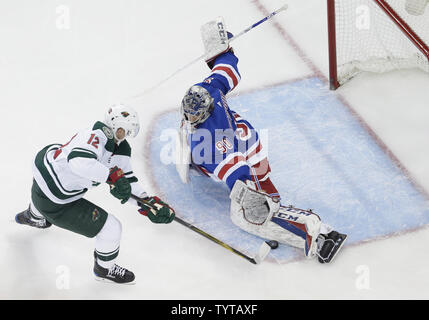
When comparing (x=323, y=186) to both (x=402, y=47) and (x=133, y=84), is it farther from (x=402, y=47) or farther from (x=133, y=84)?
(x=133, y=84)

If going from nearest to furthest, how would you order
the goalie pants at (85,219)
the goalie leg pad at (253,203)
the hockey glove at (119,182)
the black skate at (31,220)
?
the hockey glove at (119,182), the goalie pants at (85,219), the goalie leg pad at (253,203), the black skate at (31,220)

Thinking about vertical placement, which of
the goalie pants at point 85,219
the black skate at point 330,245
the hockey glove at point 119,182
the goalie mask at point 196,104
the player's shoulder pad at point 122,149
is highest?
the goalie mask at point 196,104

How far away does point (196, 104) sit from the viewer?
4.38 m

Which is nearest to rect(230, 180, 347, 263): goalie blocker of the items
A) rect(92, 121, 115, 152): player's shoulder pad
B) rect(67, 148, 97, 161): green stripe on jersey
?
rect(92, 121, 115, 152): player's shoulder pad

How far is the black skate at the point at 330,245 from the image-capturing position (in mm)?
4418

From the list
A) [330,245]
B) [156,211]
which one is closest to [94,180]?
[156,211]

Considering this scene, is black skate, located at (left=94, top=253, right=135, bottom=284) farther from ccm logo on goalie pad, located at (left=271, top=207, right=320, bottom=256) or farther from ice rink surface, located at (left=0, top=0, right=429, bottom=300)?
ccm logo on goalie pad, located at (left=271, top=207, right=320, bottom=256)

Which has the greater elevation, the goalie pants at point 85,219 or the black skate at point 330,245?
the goalie pants at point 85,219

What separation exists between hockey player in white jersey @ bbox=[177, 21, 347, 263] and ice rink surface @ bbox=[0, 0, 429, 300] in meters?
0.15

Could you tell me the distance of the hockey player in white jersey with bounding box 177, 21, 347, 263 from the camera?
4.35 meters

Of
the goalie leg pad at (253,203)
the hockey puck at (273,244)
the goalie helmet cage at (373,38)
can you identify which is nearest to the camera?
the goalie leg pad at (253,203)

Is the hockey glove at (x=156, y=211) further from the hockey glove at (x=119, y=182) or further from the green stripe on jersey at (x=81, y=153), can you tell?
the green stripe on jersey at (x=81, y=153)

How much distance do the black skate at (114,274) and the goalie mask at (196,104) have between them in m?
1.00

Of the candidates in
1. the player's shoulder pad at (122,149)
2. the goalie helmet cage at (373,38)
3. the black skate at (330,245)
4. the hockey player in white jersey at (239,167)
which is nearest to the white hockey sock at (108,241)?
the player's shoulder pad at (122,149)
